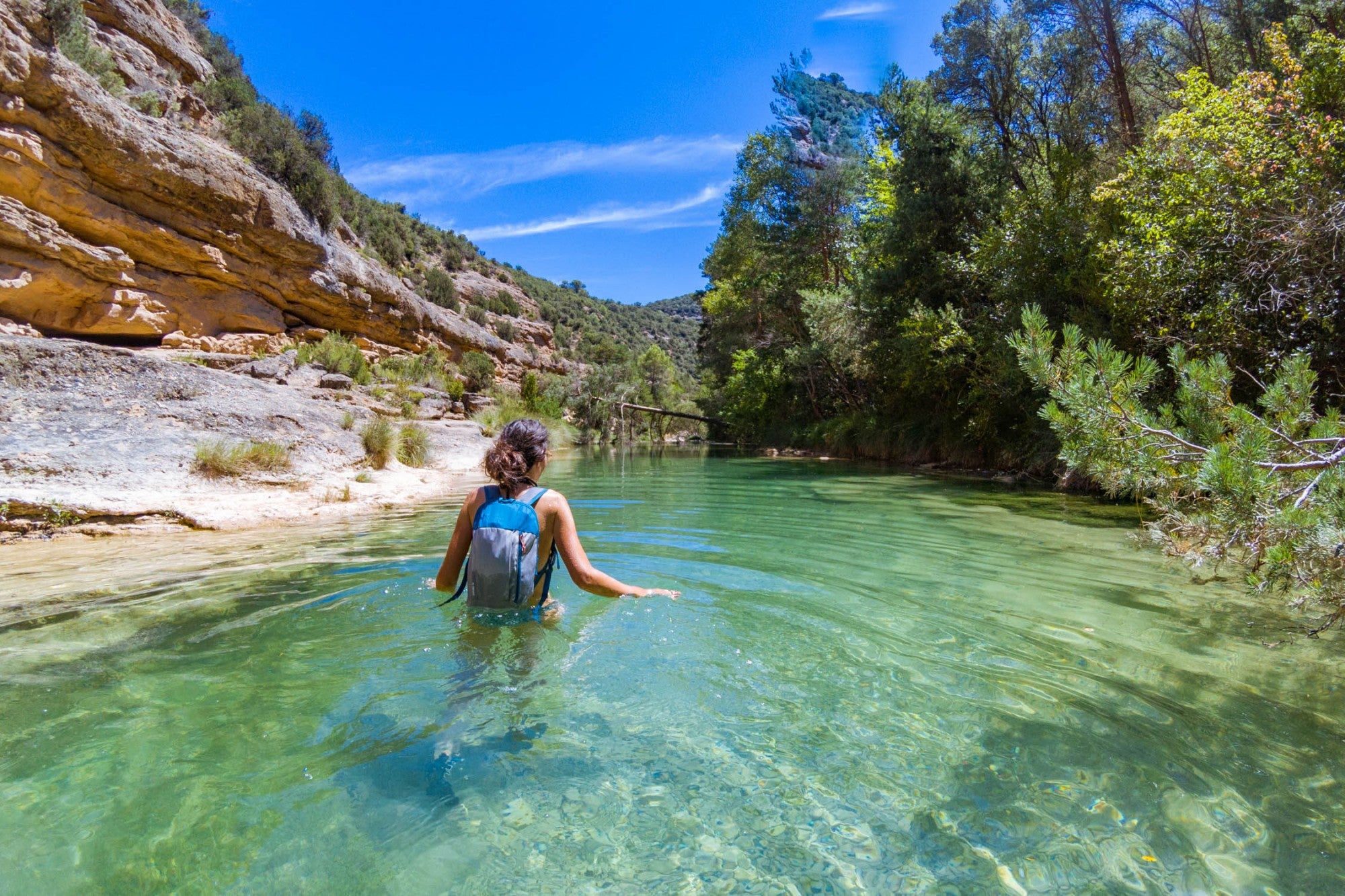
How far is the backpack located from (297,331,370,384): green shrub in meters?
17.1

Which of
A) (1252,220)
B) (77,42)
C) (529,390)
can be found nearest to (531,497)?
(1252,220)

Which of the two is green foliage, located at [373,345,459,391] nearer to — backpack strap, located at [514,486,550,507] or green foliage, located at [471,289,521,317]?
backpack strap, located at [514,486,550,507]

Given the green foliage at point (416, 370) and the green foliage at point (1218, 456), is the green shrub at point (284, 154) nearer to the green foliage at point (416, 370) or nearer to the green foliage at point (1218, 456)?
the green foliage at point (416, 370)

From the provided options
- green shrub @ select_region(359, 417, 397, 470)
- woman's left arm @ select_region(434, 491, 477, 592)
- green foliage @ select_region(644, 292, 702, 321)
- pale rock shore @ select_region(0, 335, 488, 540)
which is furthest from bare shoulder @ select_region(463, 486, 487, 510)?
green foliage @ select_region(644, 292, 702, 321)

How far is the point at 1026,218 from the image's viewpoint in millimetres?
12570

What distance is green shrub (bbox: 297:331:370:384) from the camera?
60.8 feet

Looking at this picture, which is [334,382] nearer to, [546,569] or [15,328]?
[15,328]

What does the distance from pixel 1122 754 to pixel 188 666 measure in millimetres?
4278

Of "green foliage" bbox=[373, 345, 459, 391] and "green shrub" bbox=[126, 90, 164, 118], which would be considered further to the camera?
"green foliage" bbox=[373, 345, 459, 391]

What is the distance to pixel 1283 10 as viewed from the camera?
510 inches

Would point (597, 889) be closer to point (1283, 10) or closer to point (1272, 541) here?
point (1272, 541)

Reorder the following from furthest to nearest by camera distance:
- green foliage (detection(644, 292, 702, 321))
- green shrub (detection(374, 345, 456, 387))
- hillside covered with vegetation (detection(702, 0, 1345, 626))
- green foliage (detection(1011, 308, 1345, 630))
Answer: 1. green foliage (detection(644, 292, 702, 321))
2. green shrub (detection(374, 345, 456, 387))
3. hillside covered with vegetation (detection(702, 0, 1345, 626))
4. green foliage (detection(1011, 308, 1345, 630))

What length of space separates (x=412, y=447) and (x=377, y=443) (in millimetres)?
2253

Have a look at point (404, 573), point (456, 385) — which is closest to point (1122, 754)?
point (404, 573)
